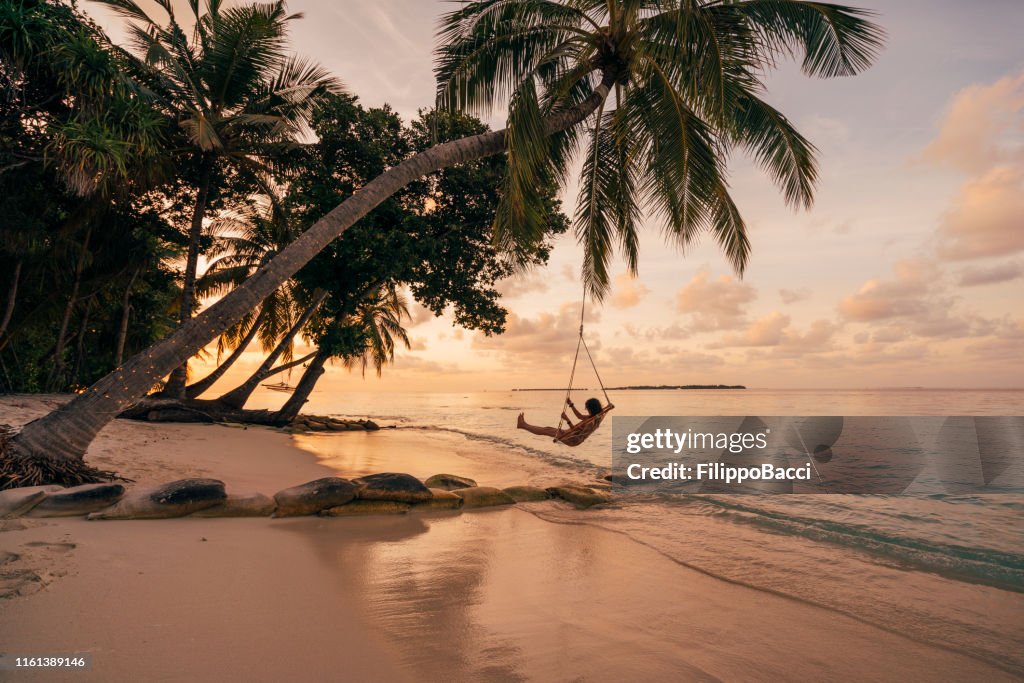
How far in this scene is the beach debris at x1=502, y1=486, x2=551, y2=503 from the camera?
6.54m

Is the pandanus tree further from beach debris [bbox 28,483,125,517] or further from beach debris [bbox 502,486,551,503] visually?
beach debris [bbox 502,486,551,503]

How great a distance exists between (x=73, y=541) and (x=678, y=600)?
14.0 feet

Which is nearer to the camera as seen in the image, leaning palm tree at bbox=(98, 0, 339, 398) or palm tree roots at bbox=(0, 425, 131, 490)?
palm tree roots at bbox=(0, 425, 131, 490)

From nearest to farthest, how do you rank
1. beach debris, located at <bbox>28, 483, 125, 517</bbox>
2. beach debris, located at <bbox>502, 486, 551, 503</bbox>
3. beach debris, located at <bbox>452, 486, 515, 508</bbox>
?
beach debris, located at <bbox>28, 483, 125, 517</bbox> < beach debris, located at <bbox>452, 486, 515, 508</bbox> < beach debris, located at <bbox>502, 486, 551, 503</bbox>

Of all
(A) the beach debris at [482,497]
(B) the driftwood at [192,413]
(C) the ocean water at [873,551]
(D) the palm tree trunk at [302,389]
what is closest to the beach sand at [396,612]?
(C) the ocean water at [873,551]

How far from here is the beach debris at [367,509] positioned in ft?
17.2

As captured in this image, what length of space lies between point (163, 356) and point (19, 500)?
1.86m

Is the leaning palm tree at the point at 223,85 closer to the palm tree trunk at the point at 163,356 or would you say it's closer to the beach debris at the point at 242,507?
the palm tree trunk at the point at 163,356

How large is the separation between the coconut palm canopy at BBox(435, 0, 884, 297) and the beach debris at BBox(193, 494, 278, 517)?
4774 millimetres

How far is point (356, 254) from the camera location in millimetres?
12688

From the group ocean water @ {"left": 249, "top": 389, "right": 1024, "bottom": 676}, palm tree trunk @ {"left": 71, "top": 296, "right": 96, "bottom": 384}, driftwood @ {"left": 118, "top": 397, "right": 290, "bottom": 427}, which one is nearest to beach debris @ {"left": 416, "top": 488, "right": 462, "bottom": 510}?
ocean water @ {"left": 249, "top": 389, "right": 1024, "bottom": 676}

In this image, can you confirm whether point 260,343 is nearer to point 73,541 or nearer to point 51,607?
point 73,541

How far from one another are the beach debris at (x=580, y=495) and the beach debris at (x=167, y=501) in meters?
3.95

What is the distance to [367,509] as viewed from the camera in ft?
17.7
